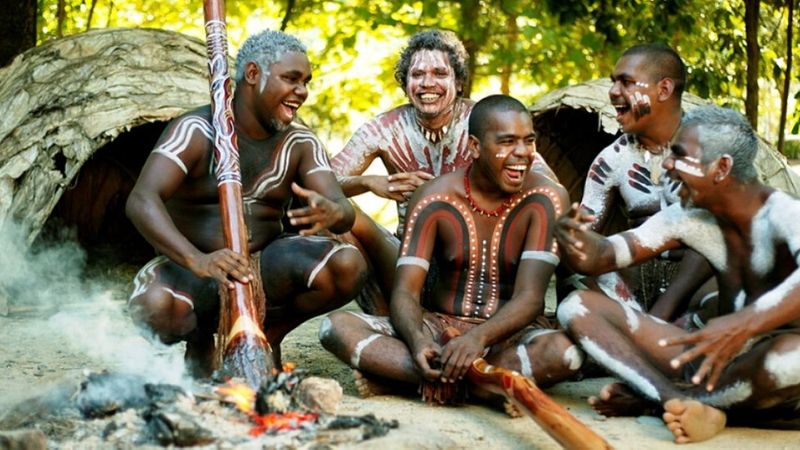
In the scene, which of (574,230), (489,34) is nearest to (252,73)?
(574,230)

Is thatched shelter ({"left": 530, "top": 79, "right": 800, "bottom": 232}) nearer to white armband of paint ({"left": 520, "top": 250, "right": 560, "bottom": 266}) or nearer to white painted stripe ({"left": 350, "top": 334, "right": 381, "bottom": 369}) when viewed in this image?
white armband of paint ({"left": 520, "top": 250, "right": 560, "bottom": 266})

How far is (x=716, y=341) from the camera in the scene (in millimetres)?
3711

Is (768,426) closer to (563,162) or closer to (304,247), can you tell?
(304,247)

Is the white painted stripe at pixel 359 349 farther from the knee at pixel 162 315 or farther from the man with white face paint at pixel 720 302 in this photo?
the man with white face paint at pixel 720 302

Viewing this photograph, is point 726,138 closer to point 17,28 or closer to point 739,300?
point 739,300

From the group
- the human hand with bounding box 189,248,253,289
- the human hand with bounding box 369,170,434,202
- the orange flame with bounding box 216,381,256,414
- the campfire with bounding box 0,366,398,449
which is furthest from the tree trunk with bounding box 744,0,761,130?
the orange flame with bounding box 216,381,256,414

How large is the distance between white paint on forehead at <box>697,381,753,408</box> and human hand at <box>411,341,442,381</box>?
93cm

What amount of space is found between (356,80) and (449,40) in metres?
4.72

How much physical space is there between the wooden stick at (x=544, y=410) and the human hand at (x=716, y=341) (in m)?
0.39

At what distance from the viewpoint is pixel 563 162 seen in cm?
734

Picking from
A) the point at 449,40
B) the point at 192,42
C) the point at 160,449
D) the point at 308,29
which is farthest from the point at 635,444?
the point at 308,29

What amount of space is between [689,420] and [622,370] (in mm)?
385

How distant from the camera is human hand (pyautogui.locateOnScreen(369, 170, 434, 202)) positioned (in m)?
5.27

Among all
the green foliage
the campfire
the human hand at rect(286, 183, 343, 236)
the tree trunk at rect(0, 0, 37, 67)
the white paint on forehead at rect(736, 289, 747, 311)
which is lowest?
the campfire
